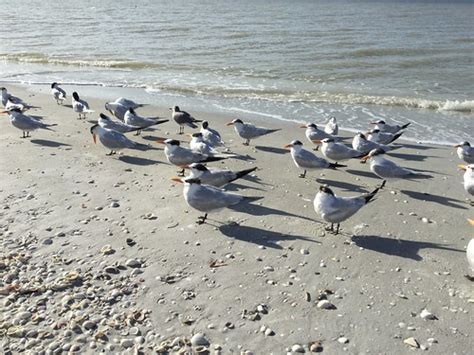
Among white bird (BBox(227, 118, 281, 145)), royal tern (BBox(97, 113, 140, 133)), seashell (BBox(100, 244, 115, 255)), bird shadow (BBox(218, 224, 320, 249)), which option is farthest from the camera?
royal tern (BBox(97, 113, 140, 133))

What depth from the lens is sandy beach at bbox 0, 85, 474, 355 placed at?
472cm

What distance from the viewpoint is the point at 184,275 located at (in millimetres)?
5723

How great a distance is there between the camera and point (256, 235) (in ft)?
22.0

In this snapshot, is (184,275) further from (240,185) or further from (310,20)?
(310,20)

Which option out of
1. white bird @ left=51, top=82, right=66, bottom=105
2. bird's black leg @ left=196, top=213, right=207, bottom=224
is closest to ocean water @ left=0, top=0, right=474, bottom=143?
white bird @ left=51, top=82, right=66, bottom=105

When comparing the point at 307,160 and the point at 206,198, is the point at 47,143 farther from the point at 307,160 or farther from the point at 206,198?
the point at 307,160

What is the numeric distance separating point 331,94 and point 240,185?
9291mm

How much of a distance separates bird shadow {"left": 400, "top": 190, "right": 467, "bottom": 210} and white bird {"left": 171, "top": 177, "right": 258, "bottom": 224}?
10.1ft

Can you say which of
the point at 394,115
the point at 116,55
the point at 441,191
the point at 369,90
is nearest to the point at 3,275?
the point at 441,191

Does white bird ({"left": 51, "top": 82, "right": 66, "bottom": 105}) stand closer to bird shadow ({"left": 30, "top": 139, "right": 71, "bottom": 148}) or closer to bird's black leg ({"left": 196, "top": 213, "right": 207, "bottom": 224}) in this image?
bird shadow ({"left": 30, "top": 139, "right": 71, "bottom": 148})

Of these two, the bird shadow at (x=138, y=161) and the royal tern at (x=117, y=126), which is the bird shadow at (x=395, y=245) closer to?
the bird shadow at (x=138, y=161)

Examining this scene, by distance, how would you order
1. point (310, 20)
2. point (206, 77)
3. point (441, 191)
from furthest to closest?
point (310, 20), point (206, 77), point (441, 191)

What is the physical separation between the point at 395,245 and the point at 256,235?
1.79 metres

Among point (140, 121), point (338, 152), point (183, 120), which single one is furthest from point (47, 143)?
point (338, 152)
